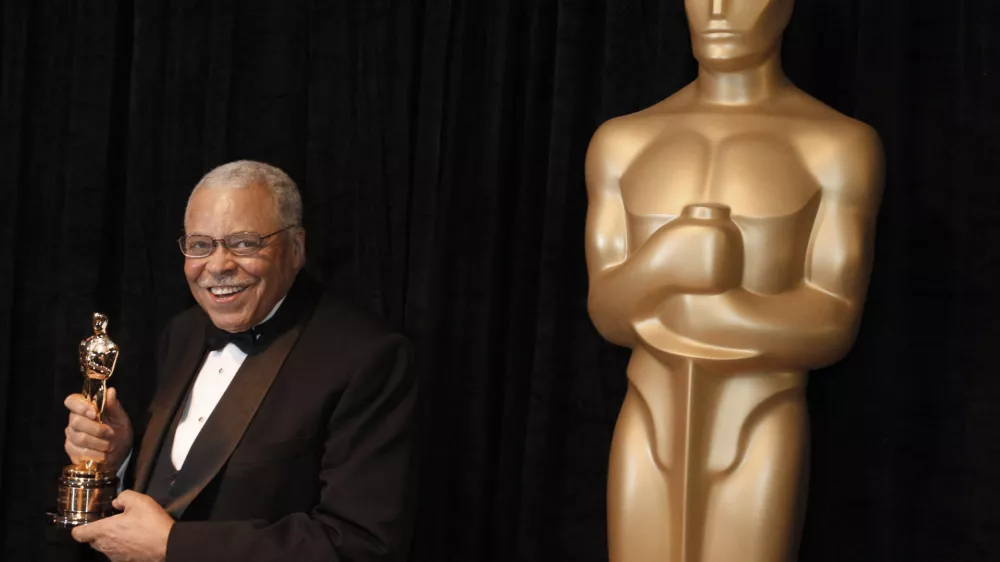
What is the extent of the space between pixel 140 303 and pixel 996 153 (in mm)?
2278

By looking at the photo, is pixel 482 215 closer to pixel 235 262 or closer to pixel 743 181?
pixel 235 262

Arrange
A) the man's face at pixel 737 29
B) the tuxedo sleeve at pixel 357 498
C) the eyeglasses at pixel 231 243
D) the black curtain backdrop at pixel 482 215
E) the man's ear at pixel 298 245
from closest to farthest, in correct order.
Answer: the tuxedo sleeve at pixel 357 498 < the man's face at pixel 737 29 < the eyeglasses at pixel 231 243 < the man's ear at pixel 298 245 < the black curtain backdrop at pixel 482 215

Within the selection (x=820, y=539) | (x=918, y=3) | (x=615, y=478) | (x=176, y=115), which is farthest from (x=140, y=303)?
(x=918, y=3)

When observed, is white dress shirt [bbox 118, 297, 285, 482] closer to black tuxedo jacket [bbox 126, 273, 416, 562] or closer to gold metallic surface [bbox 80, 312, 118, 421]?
black tuxedo jacket [bbox 126, 273, 416, 562]

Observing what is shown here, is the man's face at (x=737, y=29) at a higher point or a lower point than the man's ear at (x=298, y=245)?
higher

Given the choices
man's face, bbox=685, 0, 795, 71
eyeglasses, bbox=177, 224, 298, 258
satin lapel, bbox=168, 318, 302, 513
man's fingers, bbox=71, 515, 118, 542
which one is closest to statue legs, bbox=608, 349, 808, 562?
man's face, bbox=685, 0, 795, 71

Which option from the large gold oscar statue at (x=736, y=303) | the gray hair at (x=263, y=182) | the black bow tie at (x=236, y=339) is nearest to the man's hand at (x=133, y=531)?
the black bow tie at (x=236, y=339)

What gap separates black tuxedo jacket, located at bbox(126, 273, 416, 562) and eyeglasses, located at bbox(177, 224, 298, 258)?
0.54 feet

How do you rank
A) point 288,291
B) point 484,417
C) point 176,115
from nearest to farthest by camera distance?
point 288,291 < point 484,417 < point 176,115

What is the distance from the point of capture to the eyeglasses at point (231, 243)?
2344 mm

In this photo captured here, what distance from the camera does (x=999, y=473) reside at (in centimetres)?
260

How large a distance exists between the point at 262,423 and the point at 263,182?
49 cm

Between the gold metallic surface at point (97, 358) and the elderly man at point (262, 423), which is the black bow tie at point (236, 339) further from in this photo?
the gold metallic surface at point (97, 358)

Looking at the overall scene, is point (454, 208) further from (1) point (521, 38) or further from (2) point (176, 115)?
(2) point (176, 115)
